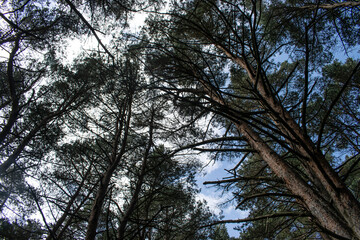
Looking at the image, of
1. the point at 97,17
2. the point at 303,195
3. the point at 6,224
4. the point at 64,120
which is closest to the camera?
the point at 303,195

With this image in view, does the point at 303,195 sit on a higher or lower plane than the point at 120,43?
lower

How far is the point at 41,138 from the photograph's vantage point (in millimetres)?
5863

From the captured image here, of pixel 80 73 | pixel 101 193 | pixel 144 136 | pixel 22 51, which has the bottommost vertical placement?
pixel 101 193

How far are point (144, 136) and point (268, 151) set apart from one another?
3.58m

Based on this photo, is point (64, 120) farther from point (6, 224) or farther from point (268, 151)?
point (268, 151)

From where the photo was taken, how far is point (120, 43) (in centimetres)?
Answer: 420

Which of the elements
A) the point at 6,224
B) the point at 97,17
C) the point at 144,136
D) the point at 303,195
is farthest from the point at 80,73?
the point at 303,195

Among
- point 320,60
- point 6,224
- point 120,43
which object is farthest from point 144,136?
point 320,60

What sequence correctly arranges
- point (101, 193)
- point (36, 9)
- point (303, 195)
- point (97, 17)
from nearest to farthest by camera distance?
point (303, 195) → point (101, 193) → point (97, 17) → point (36, 9)

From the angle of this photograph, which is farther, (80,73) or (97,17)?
(80,73)

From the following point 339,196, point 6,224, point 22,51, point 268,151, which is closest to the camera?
point 339,196

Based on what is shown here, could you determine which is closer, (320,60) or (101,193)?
(101,193)

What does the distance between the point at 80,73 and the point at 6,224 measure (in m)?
4.82

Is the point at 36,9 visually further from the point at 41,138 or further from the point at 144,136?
the point at 144,136
